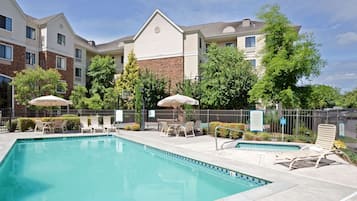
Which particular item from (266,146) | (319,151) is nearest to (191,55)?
(266,146)

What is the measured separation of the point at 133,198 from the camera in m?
6.59

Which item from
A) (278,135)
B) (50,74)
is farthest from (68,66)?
(278,135)

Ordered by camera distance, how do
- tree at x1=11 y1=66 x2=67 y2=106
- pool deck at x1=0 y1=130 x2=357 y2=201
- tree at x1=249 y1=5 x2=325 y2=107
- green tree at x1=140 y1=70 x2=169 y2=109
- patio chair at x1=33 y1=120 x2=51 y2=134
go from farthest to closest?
green tree at x1=140 y1=70 x2=169 y2=109
tree at x1=11 y1=66 x2=67 y2=106
patio chair at x1=33 y1=120 x2=51 y2=134
tree at x1=249 y1=5 x2=325 y2=107
pool deck at x1=0 y1=130 x2=357 y2=201

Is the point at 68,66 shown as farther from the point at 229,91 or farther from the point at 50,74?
the point at 229,91

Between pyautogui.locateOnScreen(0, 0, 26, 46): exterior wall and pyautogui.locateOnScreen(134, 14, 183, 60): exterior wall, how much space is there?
40.6ft

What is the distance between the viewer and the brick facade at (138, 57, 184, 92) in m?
31.0

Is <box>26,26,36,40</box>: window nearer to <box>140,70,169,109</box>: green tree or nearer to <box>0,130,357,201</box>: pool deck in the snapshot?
<box>140,70,169,109</box>: green tree

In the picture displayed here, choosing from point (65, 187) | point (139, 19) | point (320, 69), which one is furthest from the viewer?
point (139, 19)

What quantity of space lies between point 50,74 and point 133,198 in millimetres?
18904

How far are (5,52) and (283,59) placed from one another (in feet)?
76.8

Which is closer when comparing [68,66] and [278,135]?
[278,135]

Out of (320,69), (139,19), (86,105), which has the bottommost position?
(86,105)

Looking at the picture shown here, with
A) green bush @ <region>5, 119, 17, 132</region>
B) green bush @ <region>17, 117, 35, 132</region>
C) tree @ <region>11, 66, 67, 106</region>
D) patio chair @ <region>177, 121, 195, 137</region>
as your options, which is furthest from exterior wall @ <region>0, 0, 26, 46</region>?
patio chair @ <region>177, 121, 195, 137</region>

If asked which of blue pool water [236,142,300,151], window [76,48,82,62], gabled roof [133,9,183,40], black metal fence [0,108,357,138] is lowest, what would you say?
blue pool water [236,142,300,151]
